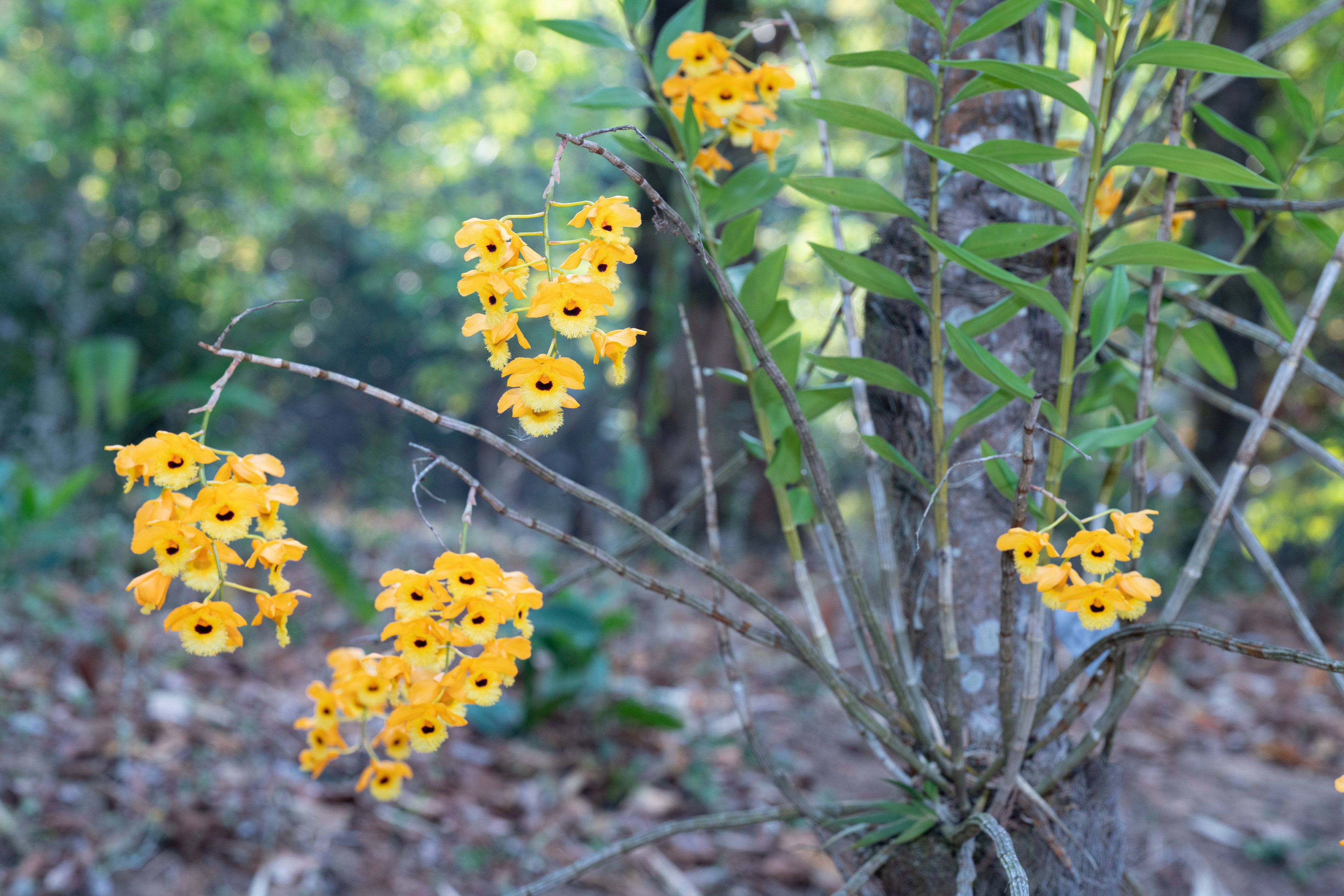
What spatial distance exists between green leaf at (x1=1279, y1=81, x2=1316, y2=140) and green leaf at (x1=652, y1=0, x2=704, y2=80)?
0.60 metres

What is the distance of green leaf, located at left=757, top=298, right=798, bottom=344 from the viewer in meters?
0.92

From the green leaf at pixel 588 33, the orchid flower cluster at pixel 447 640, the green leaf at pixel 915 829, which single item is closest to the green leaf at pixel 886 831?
the green leaf at pixel 915 829

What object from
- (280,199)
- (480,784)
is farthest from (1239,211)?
(280,199)

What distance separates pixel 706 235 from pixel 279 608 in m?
0.54

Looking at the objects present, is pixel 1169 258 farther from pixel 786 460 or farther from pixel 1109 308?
pixel 786 460

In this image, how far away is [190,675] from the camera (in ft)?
7.86

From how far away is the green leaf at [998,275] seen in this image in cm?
71

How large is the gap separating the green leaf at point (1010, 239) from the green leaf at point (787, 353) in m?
0.19

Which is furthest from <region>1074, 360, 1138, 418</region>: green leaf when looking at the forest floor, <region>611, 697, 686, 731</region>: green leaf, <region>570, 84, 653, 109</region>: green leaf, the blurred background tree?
the blurred background tree

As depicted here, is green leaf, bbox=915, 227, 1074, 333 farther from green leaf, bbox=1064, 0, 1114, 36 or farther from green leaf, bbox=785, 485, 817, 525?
green leaf, bbox=785, 485, 817, 525

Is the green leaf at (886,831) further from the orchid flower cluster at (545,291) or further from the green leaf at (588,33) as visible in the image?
the green leaf at (588,33)

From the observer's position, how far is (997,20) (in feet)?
2.44

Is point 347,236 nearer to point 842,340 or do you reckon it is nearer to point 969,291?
point 842,340

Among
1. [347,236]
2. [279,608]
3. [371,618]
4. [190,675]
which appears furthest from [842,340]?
[347,236]
